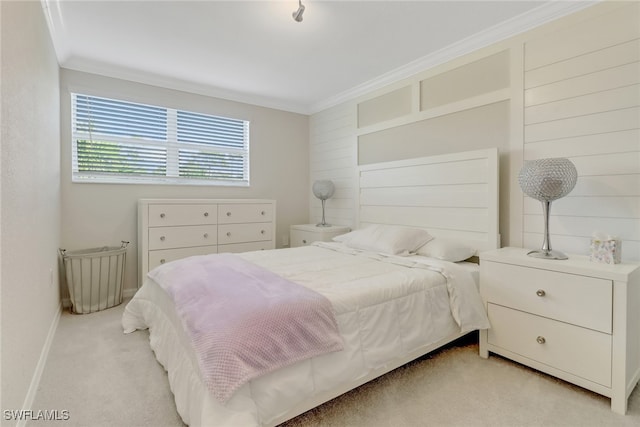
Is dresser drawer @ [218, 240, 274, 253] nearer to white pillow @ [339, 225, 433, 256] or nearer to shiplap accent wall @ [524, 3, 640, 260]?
white pillow @ [339, 225, 433, 256]

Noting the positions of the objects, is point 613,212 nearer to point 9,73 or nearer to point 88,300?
point 9,73

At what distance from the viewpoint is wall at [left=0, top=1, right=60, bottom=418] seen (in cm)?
121

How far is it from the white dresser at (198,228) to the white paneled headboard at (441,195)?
1250 millimetres

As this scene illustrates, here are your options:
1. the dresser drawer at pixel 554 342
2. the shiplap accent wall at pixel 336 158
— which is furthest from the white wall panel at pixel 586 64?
the shiplap accent wall at pixel 336 158

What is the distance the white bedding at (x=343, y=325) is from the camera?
117cm

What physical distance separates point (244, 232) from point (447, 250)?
2180 mm

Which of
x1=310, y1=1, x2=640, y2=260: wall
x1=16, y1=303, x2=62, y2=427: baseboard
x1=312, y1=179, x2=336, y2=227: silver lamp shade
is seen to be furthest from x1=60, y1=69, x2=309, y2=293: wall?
x1=310, y1=1, x2=640, y2=260: wall

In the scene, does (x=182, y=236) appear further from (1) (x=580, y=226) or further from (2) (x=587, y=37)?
(2) (x=587, y=37)

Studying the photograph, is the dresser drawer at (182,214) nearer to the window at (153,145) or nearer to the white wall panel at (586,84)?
the window at (153,145)

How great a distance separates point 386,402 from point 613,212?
1.78 meters

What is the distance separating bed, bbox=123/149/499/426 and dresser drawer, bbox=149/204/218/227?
0.91m

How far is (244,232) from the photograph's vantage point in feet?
11.5

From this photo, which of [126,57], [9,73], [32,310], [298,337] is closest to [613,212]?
[298,337]

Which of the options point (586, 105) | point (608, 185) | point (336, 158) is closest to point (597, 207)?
point (608, 185)
